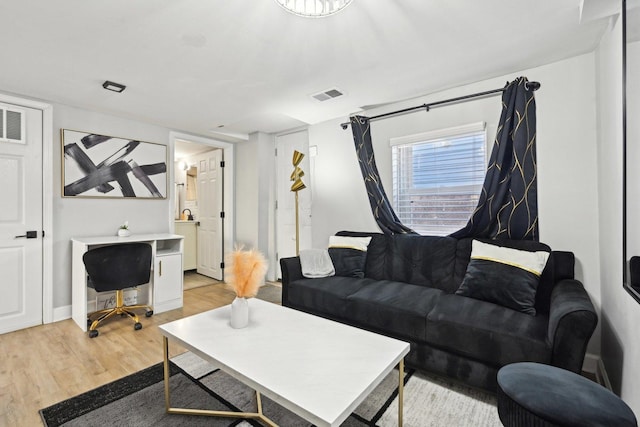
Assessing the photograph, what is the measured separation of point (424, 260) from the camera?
2646 mm

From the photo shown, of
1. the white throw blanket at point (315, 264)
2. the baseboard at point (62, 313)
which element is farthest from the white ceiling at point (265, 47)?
the baseboard at point (62, 313)

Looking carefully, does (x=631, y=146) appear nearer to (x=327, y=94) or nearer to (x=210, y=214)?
(x=327, y=94)

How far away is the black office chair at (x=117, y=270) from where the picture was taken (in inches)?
108

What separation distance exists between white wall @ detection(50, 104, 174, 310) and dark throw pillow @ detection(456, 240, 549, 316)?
3.60 meters

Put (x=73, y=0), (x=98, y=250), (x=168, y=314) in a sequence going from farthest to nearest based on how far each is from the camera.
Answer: (x=168, y=314)
(x=98, y=250)
(x=73, y=0)

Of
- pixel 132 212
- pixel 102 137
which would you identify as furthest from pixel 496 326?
pixel 102 137

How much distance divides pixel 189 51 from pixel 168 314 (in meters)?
2.63

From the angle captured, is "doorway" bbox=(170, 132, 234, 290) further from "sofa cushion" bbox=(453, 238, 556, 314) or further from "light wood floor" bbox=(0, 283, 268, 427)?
"sofa cushion" bbox=(453, 238, 556, 314)

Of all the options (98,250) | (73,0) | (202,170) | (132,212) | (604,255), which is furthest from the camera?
(202,170)

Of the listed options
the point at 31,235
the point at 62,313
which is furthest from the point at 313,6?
the point at 62,313

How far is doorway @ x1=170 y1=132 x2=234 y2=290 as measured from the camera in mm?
4707

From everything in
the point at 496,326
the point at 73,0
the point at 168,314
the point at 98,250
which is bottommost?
the point at 168,314

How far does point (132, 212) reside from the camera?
3.63 metres

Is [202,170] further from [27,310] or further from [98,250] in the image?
[27,310]
